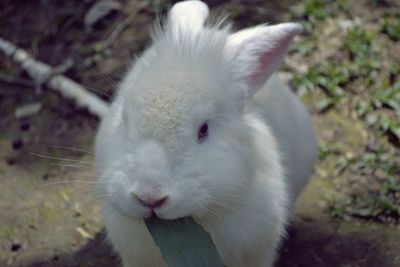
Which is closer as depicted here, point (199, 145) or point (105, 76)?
point (199, 145)

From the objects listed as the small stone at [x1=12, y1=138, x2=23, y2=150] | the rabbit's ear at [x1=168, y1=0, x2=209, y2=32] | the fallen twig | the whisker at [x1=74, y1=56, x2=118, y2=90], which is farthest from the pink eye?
the small stone at [x1=12, y1=138, x2=23, y2=150]

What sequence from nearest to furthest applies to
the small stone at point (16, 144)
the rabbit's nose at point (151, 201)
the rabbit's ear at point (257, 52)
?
the rabbit's nose at point (151, 201) < the rabbit's ear at point (257, 52) < the small stone at point (16, 144)

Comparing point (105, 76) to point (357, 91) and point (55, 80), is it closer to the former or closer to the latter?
point (55, 80)

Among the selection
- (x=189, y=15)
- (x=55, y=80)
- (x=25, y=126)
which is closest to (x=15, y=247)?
(x=25, y=126)

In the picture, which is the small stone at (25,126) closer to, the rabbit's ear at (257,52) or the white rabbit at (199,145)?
the white rabbit at (199,145)

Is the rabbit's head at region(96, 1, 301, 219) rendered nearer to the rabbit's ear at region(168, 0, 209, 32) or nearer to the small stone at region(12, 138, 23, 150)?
the rabbit's ear at region(168, 0, 209, 32)

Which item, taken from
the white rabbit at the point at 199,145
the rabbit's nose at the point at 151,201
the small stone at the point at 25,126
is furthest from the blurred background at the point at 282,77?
the rabbit's nose at the point at 151,201
